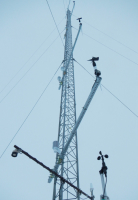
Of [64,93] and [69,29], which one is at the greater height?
[69,29]

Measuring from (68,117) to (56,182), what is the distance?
4.84m

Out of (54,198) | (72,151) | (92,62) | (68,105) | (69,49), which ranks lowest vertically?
(54,198)

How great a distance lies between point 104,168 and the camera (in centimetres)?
432

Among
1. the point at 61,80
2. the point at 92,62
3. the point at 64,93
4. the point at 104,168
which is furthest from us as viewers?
the point at 61,80

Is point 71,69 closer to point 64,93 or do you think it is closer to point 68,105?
point 64,93

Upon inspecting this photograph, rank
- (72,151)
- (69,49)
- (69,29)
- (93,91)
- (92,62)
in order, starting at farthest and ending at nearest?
1. (69,29)
2. (69,49)
3. (72,151)
4. (93,91)
5. (92,62)

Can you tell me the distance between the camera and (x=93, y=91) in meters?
5.80

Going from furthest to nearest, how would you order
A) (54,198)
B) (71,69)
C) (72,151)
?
(71,69) < (72,151) < (54,198)

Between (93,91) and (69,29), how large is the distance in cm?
1551

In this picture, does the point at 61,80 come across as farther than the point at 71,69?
No

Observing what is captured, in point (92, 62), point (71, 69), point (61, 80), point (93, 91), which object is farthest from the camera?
point (71, 69)

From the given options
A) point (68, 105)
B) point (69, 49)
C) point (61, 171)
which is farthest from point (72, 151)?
point (69, 49)

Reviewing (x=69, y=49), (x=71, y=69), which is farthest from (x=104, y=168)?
(x=69, y=49)

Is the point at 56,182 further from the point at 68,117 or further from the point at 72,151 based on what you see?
the point at 68,117
